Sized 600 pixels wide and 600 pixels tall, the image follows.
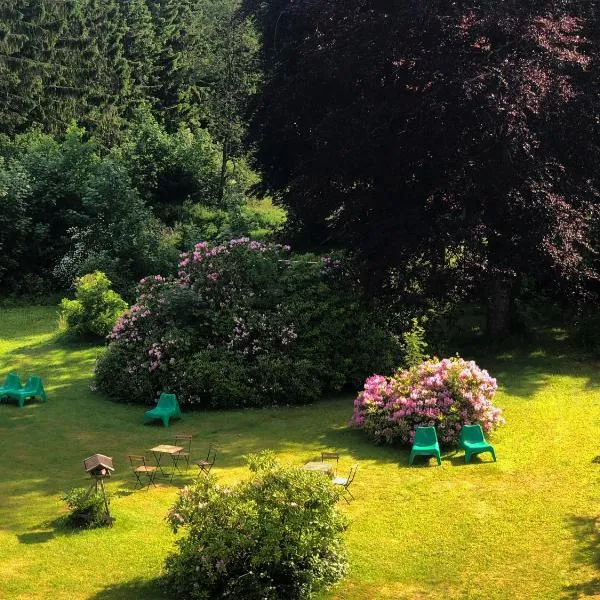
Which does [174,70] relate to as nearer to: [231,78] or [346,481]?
[231,78]

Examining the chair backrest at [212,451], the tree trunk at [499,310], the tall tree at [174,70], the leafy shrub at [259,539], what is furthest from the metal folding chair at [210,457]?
the tall tree at [174,70]

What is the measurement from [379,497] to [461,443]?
230 centimetres

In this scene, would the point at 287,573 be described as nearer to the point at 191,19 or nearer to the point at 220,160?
the point at 220,160

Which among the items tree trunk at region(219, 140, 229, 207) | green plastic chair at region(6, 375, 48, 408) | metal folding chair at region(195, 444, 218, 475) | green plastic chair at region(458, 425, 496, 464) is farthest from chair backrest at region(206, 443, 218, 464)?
tree trunk at region(219, 140, 229, 207)

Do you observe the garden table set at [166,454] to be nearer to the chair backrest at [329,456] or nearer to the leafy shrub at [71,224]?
the chair backrest at [329,456]

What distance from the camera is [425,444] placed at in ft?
41.6

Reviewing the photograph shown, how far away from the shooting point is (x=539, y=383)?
16969 mm

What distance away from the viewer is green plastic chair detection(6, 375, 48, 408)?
16188 mm

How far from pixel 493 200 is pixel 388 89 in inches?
132

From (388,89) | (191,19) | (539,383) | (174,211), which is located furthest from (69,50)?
(539,383)

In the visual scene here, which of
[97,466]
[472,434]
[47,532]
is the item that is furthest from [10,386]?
[472,434]

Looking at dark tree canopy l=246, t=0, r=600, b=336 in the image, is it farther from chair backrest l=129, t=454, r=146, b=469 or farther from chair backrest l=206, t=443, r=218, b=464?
chair backrest l=129, t=454, r=146, b=469

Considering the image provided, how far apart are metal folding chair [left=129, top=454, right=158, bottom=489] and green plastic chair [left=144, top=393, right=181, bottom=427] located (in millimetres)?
1832

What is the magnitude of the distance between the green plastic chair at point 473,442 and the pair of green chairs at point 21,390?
8658 mm
